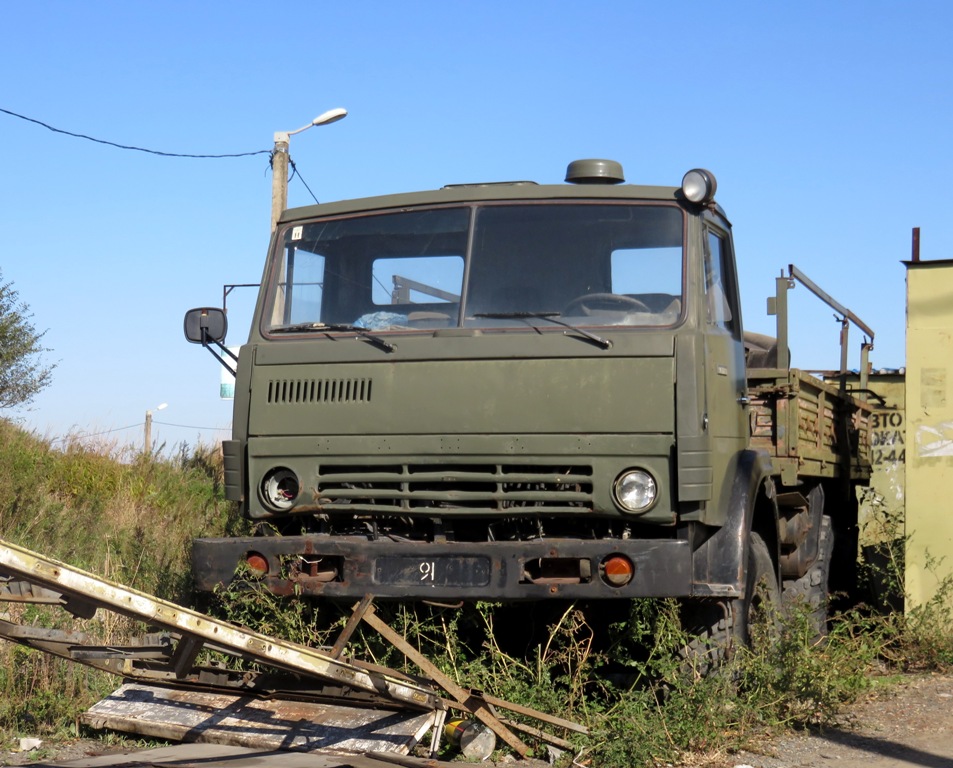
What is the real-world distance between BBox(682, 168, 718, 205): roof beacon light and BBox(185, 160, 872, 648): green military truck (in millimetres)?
14

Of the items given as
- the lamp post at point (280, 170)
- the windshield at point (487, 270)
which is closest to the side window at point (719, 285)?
the windshield at point (487, 270)

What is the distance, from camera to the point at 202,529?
10.7m

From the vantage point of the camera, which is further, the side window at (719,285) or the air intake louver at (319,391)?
the side window at (719,285)

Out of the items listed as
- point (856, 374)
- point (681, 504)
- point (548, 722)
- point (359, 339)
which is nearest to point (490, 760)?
point (548, 722)

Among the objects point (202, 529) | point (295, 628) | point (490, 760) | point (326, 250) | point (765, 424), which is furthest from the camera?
point (202, 529)

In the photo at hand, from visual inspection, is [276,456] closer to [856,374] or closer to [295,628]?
[295,628]

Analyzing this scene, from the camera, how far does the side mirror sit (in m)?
6.37

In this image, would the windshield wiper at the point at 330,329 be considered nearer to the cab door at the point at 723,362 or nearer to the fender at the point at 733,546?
the cab door at the point at 723,362

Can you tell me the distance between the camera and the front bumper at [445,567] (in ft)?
17.2

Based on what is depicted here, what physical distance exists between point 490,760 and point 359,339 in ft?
6.76

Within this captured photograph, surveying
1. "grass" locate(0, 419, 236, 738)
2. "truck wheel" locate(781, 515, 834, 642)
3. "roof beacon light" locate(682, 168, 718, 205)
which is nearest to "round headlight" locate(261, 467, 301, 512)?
"grass" locate(0, 419, 236, 738)

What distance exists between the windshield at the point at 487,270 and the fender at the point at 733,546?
880mm

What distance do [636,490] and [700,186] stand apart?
60.0 inches

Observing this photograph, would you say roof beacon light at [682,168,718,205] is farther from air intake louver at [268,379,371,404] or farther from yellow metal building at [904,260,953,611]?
yellow metal building at [904,260,953,611]
